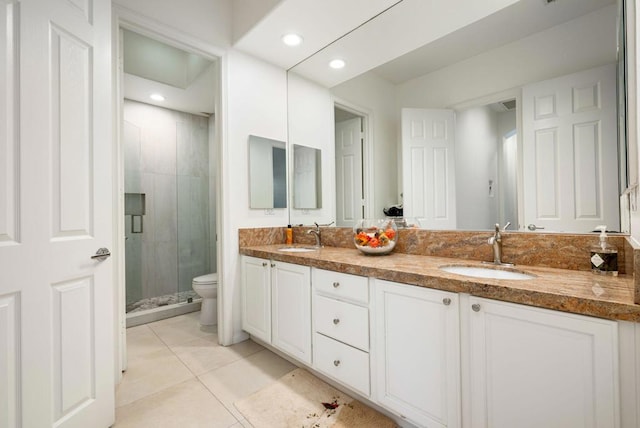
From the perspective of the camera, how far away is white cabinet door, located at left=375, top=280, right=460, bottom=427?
3.67 ft

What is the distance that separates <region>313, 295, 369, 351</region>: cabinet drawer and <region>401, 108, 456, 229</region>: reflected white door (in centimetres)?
76

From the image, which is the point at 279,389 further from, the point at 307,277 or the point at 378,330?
the point at 378,330

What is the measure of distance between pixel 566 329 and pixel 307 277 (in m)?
1.21

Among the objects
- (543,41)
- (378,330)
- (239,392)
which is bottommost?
(239,392)

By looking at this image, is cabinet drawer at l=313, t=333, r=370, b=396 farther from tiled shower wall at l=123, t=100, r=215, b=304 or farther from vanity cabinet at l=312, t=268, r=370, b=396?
tiled shower wall at l=123, t=100, r=215, b=304

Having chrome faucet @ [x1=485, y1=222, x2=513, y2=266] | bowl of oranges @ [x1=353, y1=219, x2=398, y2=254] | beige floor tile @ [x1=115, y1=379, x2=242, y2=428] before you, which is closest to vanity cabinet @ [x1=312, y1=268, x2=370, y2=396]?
bowl of oranges @ [x1=353, y1=219, x2=398, y2=254]

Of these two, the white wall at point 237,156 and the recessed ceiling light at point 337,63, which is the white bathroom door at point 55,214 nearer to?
the white wall at point 237,156

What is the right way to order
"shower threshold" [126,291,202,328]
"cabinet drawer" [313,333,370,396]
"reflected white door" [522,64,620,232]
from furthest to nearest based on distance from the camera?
"shower threshold" [126,291,202,328]
"cabinet drawer" [313,333,370,396]
"reflected white door" [522,64,620,232]

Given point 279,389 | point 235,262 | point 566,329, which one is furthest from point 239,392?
point 566,329

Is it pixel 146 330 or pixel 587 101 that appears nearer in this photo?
pixel 587 101

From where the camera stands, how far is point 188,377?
1891 mm

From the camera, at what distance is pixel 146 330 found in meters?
2.68

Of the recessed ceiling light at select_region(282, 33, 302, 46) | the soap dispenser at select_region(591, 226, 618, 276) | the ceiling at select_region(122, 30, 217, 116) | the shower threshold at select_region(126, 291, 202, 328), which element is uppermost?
the ceiling at select_region(122, 30, 217, 116)

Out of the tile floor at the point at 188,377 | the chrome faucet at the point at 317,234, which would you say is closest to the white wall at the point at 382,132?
the chrome faucet at the point at 317,234
